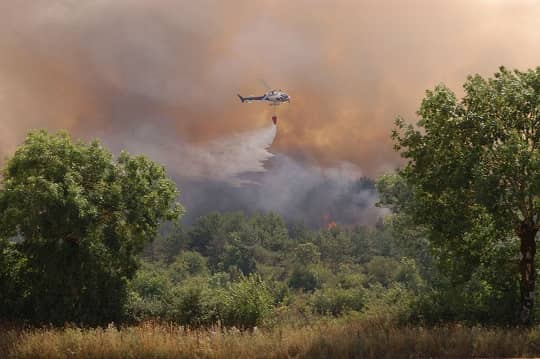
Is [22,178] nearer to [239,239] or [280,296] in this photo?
[280,296]

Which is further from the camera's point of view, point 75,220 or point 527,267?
point 75,220

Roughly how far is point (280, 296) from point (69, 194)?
260 ft

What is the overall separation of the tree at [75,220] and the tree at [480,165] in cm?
1357

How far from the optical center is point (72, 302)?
2555 centimetres

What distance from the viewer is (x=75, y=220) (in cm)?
2402

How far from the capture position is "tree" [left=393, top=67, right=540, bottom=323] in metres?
18.0

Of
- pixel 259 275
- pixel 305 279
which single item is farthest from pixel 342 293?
pixel 259 275

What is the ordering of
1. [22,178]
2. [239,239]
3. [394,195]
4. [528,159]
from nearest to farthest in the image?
[528,159] → [22,178] → [394,195] → [239,239]

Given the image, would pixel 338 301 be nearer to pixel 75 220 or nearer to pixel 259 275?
pixel 259 275

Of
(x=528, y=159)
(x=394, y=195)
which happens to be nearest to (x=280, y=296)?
(x=394, y=195)

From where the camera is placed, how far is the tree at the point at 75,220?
23.9m

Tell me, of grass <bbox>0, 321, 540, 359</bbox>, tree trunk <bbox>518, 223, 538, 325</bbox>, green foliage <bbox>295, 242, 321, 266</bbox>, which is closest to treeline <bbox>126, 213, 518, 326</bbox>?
green foliage <bbox>295, 242, 321, 266</bbox>

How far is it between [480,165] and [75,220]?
1701 cm

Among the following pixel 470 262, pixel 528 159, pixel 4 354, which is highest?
pixel 528 159
